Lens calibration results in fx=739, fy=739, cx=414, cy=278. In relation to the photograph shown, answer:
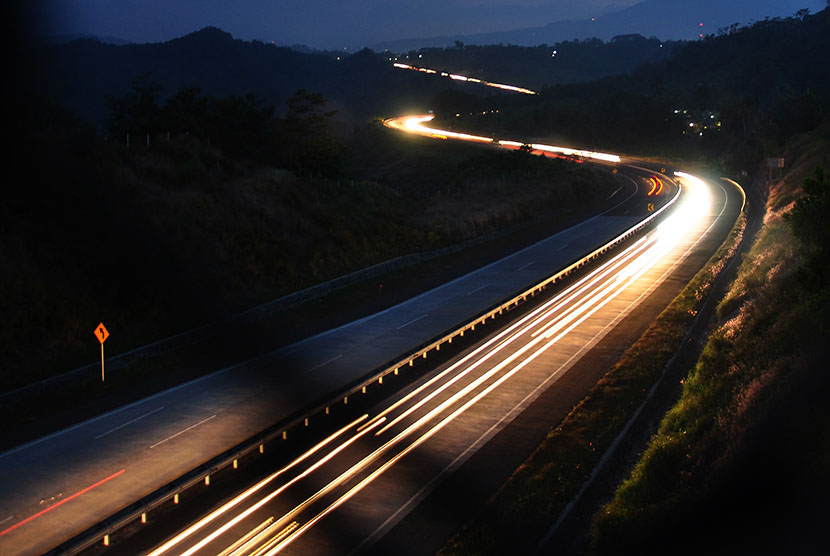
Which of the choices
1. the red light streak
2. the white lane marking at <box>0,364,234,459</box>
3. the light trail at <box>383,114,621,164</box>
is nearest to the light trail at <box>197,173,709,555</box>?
the red light streak

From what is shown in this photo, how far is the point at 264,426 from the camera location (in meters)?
18.3

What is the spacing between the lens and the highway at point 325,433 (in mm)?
13359

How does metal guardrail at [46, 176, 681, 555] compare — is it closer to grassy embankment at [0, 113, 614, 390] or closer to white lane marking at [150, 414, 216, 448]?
white lane marking at [150, 414, 216, 448]

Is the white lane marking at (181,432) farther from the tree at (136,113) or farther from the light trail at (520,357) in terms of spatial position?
the tree at (136,113)

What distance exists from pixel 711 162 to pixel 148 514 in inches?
4006

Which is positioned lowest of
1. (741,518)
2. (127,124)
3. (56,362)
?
(56,362)

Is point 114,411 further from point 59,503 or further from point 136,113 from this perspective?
point 136,113

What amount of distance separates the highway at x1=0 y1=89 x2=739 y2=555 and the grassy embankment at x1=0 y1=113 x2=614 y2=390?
5539 millimetres

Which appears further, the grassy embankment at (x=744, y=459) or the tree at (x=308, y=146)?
the tree at (x=308, y=146)

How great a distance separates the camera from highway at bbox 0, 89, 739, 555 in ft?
43.8

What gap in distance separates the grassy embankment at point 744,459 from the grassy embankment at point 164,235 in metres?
17.6

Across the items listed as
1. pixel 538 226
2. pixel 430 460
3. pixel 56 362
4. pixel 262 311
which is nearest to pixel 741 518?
pixel 430 460

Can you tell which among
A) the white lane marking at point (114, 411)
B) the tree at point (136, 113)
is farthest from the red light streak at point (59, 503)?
the tree at point (136, 113)

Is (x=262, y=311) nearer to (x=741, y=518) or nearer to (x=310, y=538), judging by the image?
(x=310, y=538)
